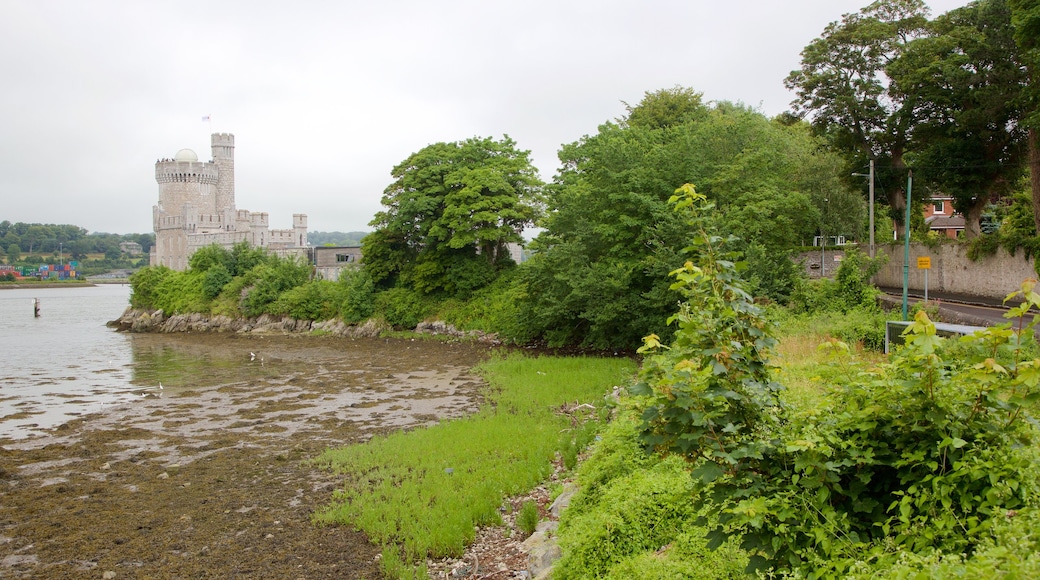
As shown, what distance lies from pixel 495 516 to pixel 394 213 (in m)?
35.7

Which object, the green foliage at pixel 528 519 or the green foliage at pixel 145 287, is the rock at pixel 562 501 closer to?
the green foliage at pixel 528 519

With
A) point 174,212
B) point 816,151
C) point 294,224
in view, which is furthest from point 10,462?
point 174,212

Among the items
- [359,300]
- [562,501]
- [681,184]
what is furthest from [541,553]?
[359,300]

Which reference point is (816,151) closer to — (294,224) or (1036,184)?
(1036,184)

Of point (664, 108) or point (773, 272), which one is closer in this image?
point (773, 272)

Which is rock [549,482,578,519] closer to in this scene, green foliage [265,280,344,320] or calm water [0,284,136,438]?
calm water [0,284,136,438]

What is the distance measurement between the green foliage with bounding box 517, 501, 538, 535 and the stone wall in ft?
76.0

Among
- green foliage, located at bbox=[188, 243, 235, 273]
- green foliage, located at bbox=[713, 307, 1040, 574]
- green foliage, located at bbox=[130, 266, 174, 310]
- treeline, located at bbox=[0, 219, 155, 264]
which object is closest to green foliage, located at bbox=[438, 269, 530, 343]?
green foliage, located at bbox=[188, 243, 235, 273]

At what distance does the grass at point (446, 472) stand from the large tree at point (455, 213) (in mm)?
21194

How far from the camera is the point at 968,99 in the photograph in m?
29.1

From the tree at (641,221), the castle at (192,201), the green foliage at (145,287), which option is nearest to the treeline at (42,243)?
the castle at (192,201)

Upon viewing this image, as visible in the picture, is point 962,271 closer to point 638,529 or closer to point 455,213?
point 455,213

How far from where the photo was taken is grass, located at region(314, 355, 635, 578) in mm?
9250

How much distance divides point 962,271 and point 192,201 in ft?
295
